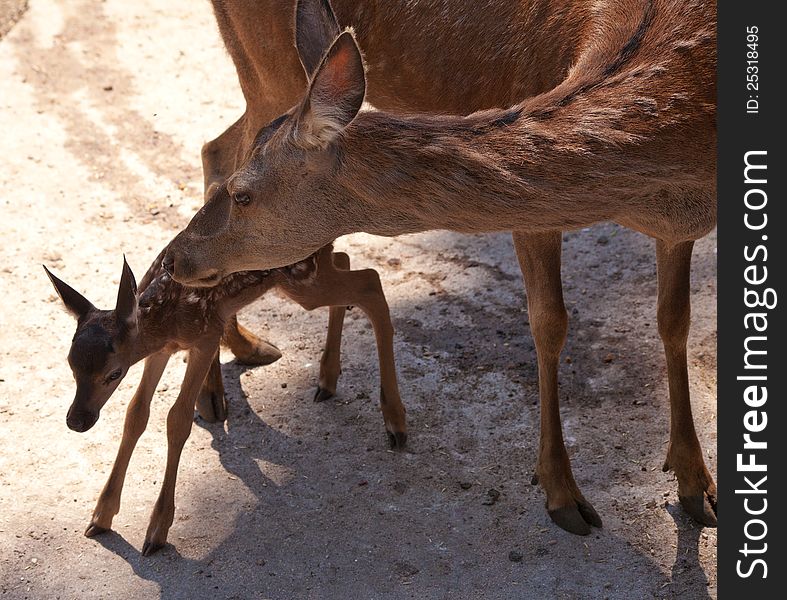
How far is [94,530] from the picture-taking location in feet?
17.0

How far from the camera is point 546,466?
5.24m

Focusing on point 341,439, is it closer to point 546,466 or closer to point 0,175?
point 546,466

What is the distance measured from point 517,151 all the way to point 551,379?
1.61 metres

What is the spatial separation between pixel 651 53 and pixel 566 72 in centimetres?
61

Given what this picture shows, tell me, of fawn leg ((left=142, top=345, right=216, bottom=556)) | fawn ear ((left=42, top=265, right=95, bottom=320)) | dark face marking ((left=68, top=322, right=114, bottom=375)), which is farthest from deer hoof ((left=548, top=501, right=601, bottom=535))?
fawn ear ((left=42, top=265, right=95, bottom=320))

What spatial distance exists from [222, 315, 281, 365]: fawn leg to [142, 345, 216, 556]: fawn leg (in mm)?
1055

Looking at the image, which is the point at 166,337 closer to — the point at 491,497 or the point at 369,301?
the point at 369,301

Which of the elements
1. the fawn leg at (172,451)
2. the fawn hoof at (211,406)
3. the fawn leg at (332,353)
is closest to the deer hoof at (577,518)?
the fawn leg at (332,353)

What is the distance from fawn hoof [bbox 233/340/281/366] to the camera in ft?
20.9

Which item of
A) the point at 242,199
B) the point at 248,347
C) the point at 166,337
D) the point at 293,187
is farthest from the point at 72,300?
the point at 248,347

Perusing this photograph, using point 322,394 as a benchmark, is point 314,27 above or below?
above

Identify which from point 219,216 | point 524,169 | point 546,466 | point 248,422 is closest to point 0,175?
point 248,422

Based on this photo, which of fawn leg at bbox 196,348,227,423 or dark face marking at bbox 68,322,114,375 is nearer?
dark face marking at bbox 68,322,114,375

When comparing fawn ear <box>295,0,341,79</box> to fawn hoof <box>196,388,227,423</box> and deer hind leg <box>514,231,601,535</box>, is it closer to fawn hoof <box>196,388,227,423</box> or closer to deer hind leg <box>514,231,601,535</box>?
deer hind leg <box>514,231,601,535</box>
